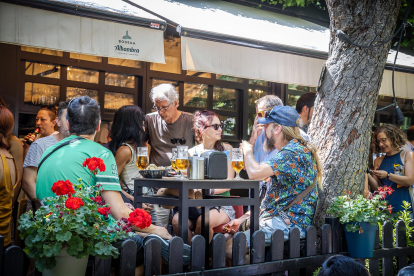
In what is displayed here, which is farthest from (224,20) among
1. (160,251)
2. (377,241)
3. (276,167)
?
(160,251)

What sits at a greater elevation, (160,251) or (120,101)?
(120,101)

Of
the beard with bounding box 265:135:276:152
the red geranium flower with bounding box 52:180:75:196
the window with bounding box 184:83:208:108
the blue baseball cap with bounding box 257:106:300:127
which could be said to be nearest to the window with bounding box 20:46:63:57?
the window with bounding box 184:83:208:108

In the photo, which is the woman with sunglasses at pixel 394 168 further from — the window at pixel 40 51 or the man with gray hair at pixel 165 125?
the window at pixel 40 51

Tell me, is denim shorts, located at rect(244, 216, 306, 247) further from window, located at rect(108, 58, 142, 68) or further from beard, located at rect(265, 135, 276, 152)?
window, located at rect(108, 58, 142, 68)

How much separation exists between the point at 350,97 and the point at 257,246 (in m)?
1.86

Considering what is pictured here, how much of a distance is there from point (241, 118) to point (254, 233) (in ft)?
13.6

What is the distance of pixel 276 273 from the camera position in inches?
115

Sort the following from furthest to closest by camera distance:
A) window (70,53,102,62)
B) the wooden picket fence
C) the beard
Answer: window (70,53,102,62) < the beard < the wooden picket fence

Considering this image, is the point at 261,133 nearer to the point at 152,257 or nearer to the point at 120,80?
the point at 120,80

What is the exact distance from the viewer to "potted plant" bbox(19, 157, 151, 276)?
1.90 meters

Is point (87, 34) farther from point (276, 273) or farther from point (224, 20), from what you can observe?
point (276, 273)

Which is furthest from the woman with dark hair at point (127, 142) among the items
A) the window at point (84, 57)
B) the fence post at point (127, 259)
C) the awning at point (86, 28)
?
the window at point (84, 57)

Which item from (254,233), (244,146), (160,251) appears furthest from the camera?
(244,146)

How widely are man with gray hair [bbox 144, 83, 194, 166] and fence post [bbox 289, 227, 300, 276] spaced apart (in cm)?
189
